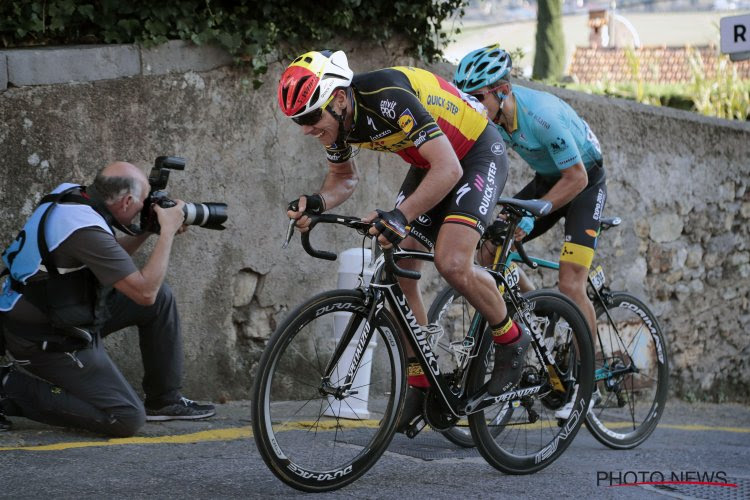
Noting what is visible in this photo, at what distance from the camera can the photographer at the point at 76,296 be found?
15.7 feet

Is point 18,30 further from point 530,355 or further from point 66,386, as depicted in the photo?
point 530,355

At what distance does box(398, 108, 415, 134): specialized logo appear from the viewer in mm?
4328

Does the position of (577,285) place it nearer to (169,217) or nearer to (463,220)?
(463,220)

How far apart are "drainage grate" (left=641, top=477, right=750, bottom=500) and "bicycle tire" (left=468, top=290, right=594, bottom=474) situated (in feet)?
1.66

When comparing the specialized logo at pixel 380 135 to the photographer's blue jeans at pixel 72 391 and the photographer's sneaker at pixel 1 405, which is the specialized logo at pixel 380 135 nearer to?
the photographer's blue jeans at pixel 72 391

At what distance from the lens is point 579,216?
594 centimetres

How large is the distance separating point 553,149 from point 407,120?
151 centimetres

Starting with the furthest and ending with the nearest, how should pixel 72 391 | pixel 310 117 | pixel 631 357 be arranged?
1. pixel 631 357
2. pixel 72 391
3. pixel 310 117

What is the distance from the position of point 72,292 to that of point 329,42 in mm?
2572

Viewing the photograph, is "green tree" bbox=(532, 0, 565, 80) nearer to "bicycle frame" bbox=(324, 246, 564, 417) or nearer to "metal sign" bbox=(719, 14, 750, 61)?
"metal sign" bbox=(719, 14, 750, 61)

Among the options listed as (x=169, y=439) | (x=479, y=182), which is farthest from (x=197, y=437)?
(x=479, y=182)

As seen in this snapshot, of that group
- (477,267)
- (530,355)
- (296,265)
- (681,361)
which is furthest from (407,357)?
(681,361)

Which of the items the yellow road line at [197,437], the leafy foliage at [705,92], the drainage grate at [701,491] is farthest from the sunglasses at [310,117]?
the leafy foliage at [705,92]

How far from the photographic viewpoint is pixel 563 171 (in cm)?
565
